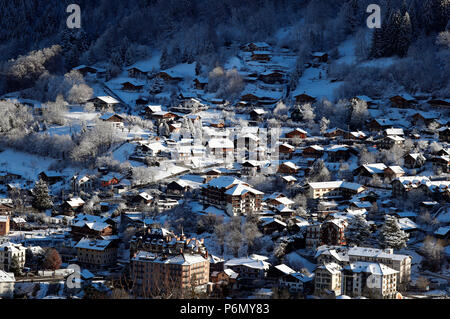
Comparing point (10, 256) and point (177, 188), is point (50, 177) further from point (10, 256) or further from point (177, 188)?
point (10, 256)

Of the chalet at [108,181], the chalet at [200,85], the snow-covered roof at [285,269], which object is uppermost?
the chalet at [200,85]

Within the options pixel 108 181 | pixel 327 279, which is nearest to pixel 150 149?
pixel 108 181

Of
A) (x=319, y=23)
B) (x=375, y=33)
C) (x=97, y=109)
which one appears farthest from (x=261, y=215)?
(x=319, y=23)

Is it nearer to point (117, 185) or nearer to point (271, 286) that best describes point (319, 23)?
point (117, 185)

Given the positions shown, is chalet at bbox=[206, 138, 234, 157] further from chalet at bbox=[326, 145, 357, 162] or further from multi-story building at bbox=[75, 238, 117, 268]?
multi-story building at bbox=[75, 238, 117, 268]

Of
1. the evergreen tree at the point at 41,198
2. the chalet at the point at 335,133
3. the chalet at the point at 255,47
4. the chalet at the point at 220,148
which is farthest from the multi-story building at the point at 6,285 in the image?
the chalet at the point at 255,47

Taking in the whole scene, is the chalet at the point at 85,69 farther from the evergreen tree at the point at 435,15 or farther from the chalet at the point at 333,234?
the chalet at the point at 333,234

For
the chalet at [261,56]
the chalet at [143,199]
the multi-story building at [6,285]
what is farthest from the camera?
the chalet at [261,56]
